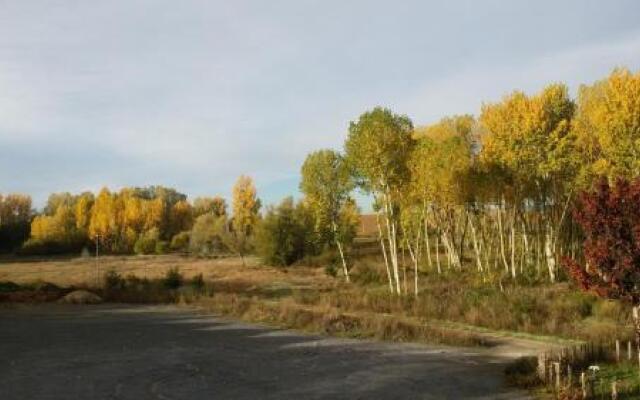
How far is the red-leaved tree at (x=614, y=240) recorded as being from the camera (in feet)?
38.2

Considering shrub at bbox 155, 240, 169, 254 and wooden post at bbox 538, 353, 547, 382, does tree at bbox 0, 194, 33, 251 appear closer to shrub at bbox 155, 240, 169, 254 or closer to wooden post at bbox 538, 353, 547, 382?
shrub at bbox 155, 240, 169, 254

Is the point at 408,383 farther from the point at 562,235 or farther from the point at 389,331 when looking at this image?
the point at 562,235

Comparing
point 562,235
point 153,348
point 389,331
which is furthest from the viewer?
point 562,235

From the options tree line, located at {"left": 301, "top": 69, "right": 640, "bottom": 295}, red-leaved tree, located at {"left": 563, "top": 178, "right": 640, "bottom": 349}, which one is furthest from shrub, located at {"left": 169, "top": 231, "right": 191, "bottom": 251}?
red-leaved tree, located at {"left": 563, "top": 178, "right": 640, "bottom": 349}

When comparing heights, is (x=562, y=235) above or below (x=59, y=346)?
above

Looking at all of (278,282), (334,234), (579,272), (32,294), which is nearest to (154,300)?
(32,294)

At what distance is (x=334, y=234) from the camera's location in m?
43.2

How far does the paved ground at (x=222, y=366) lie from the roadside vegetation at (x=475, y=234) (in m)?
1.77

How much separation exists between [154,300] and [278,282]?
37.3 ft

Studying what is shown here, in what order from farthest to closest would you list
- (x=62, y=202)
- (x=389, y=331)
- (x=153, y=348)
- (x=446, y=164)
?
1. (x=62, y=202)
2. (x=446, y=164)
3. (x=389, y=331)
4. (x=153, y=348)

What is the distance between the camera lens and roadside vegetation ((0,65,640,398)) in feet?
55.8

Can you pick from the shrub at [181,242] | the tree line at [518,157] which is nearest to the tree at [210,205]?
the shrub at [181,242]

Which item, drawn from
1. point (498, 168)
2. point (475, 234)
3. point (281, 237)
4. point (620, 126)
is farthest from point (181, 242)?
point (620, 126)

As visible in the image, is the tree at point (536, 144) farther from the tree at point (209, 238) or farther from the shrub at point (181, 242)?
the shrub at point (181, 242)
